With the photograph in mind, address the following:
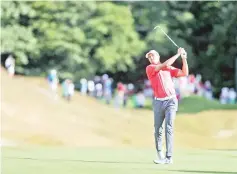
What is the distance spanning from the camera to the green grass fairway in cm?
941

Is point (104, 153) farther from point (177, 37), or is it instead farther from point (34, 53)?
point (177, 37)

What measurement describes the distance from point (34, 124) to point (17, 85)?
247 inches

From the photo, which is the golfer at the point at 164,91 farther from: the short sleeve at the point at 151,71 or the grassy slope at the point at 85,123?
the grassy slope at the point at 85,123

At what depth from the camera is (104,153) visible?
13.1 meters

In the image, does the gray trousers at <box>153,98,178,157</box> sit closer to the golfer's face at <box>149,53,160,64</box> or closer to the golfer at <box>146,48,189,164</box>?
the golfer at <box>146,48,189,164</box>

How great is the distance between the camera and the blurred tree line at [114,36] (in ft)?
161

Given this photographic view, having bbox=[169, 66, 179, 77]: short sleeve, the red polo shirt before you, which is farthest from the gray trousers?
bbox=[169, 66, 179, 77]: short sleeve

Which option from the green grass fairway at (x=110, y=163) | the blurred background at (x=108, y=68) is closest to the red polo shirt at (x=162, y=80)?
the green grass fairway at (x=110, y=163)

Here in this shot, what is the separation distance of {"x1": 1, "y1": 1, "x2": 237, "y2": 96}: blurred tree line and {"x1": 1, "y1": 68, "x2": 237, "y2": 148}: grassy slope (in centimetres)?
637

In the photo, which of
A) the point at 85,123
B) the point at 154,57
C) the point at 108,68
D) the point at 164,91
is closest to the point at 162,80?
the point at 164,91

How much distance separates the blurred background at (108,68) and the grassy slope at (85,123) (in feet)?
0.20

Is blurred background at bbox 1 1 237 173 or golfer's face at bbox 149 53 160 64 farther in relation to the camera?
blurred background at bbox 1 1 237 173

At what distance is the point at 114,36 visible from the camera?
5400cm

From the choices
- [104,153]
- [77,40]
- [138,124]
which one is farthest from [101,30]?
[104,153]
